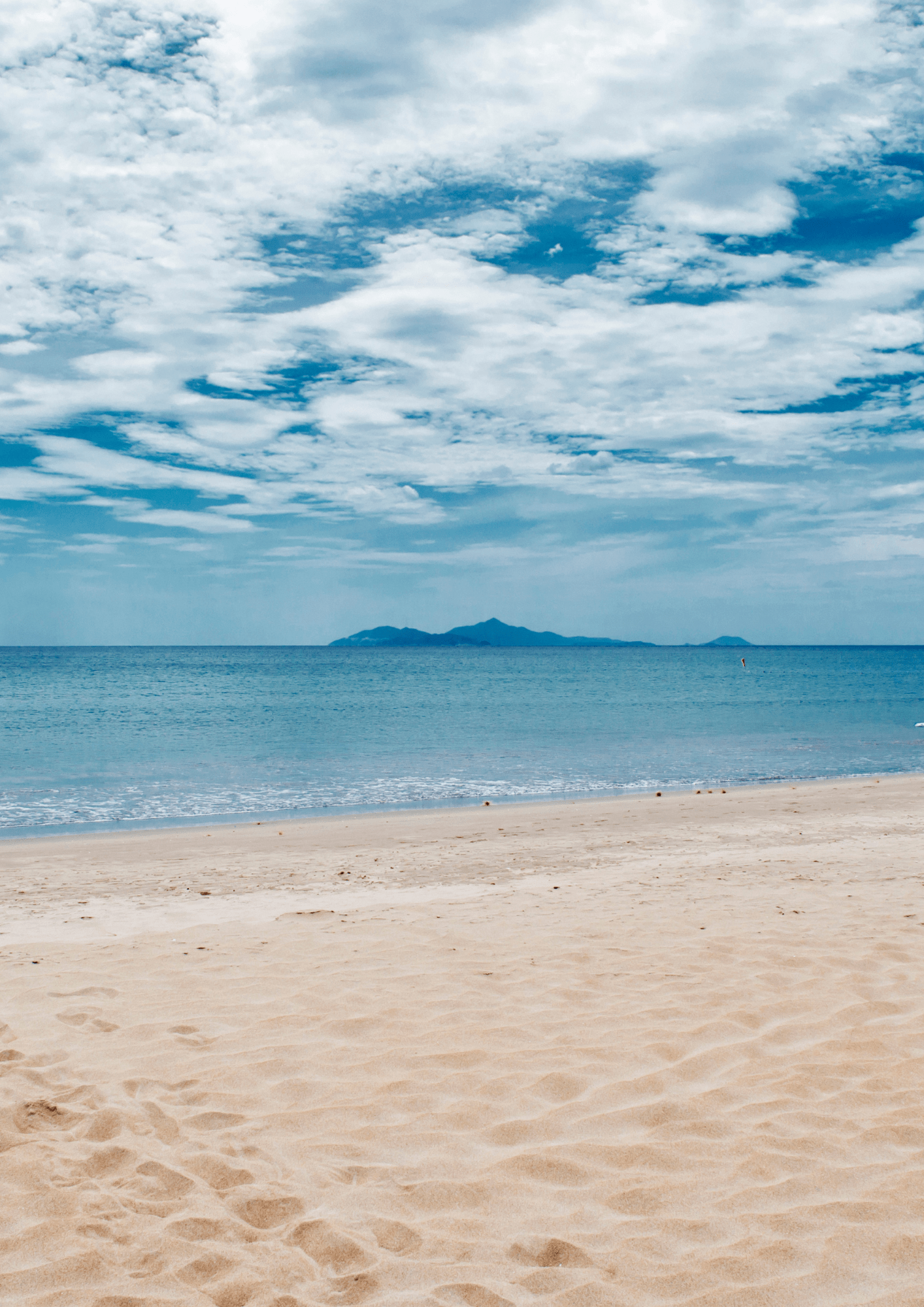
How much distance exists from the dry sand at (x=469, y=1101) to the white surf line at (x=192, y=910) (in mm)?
76

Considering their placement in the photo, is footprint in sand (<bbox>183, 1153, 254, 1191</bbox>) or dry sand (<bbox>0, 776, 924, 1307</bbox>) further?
footprint in sand (<bbox>183, 1153, 254, 1191</bbox>)

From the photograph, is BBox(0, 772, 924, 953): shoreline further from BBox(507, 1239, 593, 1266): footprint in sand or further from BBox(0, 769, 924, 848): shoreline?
BBox(507, 1239, 593, 1266): footprint in sand

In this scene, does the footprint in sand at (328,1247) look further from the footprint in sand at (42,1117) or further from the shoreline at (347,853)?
the shoreline at (347,853)

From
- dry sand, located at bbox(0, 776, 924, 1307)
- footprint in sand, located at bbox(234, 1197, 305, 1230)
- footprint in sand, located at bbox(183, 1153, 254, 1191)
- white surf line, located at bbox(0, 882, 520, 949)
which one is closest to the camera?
dry sand, located at bbox(0, 776, 924, 1307)

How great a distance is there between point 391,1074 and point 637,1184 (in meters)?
1.58

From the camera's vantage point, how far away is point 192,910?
916 centimetres

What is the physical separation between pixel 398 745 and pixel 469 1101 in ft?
85.0

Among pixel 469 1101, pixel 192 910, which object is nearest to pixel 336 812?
pixel 192 910

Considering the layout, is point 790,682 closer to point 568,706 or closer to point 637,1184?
point 568,706

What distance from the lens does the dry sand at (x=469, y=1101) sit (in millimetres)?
3295

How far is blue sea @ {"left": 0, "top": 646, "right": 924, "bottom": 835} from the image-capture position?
1975 centimetres

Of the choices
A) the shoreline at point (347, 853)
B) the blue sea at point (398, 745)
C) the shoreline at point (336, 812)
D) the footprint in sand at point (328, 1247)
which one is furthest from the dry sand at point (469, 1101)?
the blue sea at point (398, 745)

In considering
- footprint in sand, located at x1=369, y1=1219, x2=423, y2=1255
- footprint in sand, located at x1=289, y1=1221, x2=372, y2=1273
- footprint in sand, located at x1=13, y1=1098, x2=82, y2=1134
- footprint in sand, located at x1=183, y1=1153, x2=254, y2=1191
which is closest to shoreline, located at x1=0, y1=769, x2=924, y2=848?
footprint in sand, located at x1=13, y1=1098, x2=82, y2=1134

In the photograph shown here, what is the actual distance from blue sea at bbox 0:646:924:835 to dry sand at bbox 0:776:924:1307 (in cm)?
1056
